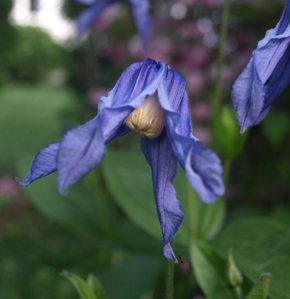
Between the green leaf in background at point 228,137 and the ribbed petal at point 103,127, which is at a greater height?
the ribbed petal at point 103,127

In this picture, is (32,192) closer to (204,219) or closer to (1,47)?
(204,219)

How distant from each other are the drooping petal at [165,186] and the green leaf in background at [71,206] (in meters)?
0.53

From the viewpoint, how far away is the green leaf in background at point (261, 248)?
1.49 ft

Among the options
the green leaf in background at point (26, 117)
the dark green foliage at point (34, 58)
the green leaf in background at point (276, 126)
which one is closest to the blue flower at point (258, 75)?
the green leaf in background at point (276, 126)

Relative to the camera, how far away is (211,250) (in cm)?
44

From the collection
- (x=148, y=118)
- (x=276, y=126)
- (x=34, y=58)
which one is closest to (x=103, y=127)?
(x=148, y=118)

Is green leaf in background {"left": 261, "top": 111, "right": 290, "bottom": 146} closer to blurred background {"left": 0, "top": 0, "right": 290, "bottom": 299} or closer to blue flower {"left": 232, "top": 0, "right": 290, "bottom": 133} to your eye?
blurred background {"left": 0, "top": 0, "right": 290, "bottom": 299}

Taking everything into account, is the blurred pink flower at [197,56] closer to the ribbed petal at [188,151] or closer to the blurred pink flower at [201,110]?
the blurred pink flower at [201,110]

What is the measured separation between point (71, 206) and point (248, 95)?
0.63 meters

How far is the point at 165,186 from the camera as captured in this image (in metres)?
0.30

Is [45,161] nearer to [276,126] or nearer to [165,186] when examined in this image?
[165,186]

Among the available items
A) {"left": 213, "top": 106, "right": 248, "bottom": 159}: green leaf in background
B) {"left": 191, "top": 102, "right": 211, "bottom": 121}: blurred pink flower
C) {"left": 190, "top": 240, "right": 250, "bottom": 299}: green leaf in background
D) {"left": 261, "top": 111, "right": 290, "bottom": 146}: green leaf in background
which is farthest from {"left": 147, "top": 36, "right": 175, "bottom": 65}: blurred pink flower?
{"left": 190, "top": 240, "right": 250, "bottom": 299}: green leaf in background

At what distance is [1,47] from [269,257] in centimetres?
226

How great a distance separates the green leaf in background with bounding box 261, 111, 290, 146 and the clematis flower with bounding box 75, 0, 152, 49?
1.10ft
